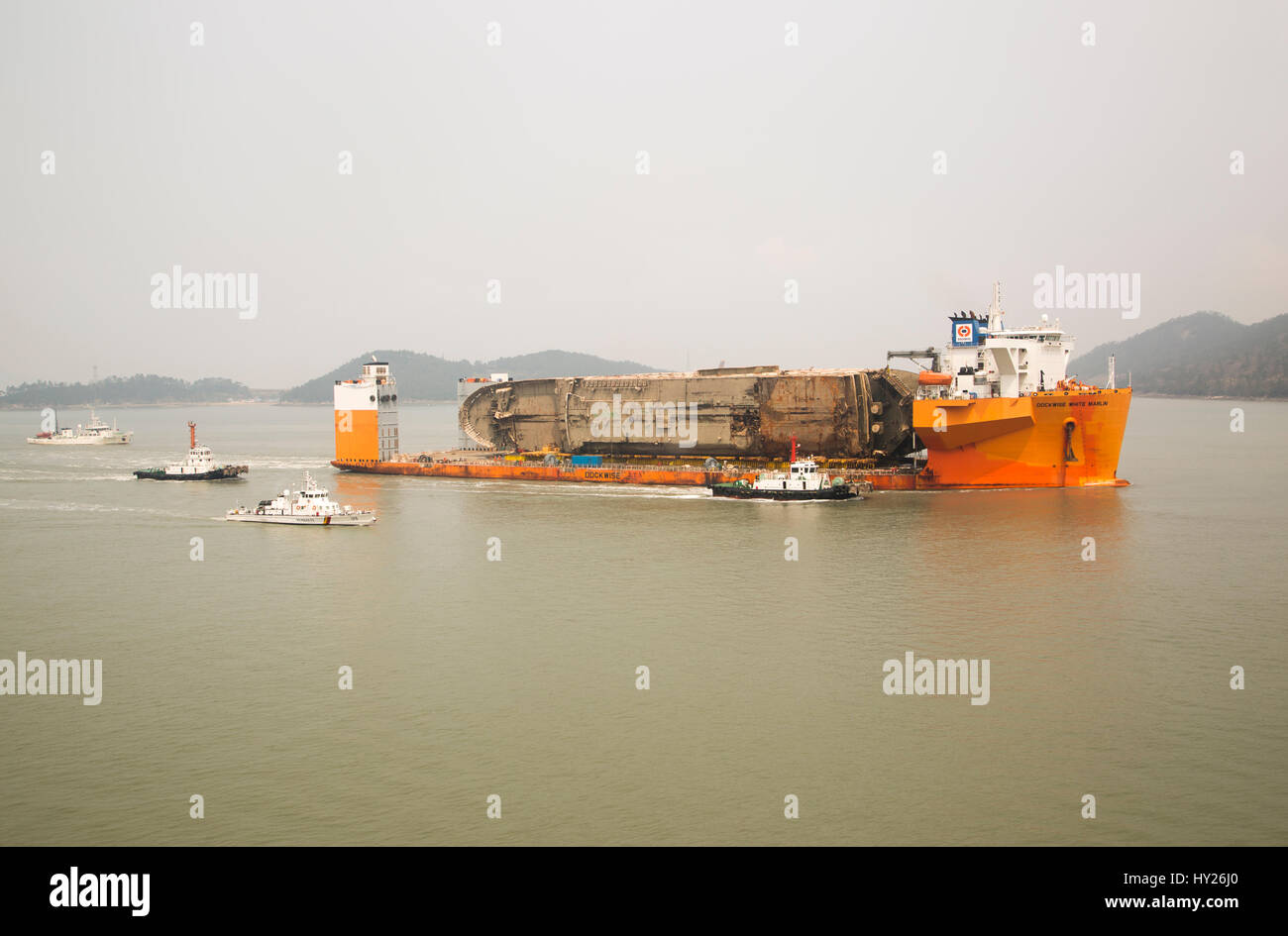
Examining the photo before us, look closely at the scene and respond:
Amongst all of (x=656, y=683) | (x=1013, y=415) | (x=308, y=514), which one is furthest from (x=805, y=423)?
(x=656, y=683)

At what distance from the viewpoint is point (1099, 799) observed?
10102 mm

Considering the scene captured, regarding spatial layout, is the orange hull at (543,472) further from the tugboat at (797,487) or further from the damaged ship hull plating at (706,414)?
the tugboat at (797,487)

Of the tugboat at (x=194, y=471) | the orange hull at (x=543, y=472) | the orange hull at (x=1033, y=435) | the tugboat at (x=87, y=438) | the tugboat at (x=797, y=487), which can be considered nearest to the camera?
the orange hull at (x=1033, y=435)

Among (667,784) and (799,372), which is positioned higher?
(799,372)

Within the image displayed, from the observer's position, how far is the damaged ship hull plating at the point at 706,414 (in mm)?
35844

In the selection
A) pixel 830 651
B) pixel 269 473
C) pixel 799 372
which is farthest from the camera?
pixel 269 473

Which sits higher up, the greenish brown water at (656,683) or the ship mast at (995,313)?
the ship mast at (995,313)

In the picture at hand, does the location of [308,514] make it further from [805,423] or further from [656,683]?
[805,423]

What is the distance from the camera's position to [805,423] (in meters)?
37.0

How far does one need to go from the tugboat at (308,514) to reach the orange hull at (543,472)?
1214cm

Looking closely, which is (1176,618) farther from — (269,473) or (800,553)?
(269,473)

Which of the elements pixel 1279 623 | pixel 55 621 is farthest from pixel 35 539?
pixel 1279 623

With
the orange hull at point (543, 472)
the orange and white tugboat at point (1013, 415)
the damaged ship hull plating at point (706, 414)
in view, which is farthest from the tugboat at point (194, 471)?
the orange and white tugboat at point (1013, 415)

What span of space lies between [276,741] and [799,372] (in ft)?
96.4
